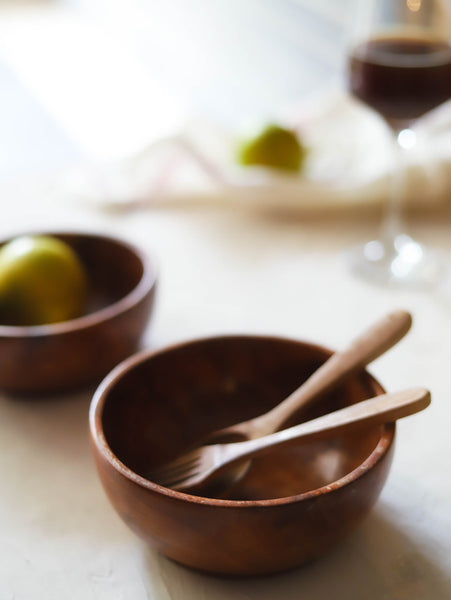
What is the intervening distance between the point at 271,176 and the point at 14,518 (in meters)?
0.57

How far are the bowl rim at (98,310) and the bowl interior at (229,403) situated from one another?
8 cm

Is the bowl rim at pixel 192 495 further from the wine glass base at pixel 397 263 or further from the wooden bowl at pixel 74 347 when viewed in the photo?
the wine glass base at pixel 397 263

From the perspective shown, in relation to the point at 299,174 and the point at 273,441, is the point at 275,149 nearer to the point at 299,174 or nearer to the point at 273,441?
→ the point at 299,174

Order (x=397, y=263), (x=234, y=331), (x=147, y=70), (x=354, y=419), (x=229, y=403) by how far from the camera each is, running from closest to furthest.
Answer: (x=354, y=419), (x=229, y=403), (x=234, y=331), (x=397, y=263), (x=147, y=70)

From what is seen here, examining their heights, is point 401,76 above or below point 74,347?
above

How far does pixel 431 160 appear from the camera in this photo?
970 millimetres

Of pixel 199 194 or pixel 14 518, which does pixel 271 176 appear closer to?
pixel 199 194

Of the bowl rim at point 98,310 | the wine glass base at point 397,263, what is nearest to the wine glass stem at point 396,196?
the wine glass base at point 397,263

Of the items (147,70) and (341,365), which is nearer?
(341,365)

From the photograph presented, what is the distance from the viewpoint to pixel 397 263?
86 cm

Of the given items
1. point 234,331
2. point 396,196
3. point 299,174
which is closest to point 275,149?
point 299,174

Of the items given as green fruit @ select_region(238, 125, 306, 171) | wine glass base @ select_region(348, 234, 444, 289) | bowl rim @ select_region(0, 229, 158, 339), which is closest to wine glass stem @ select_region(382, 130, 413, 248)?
wine glass base @ select_region(348, 234, 444, 289)

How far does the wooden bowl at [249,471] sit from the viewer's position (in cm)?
42

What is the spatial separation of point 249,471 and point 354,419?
10 centimetres
